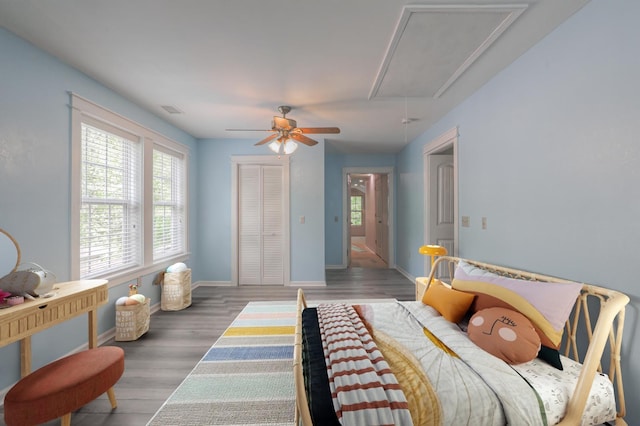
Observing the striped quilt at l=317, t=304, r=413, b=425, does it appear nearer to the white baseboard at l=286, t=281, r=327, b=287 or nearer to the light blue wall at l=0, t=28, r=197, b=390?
the light blue wall at l=0, t=28, r=197, b=390

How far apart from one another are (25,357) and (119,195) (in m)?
1.73

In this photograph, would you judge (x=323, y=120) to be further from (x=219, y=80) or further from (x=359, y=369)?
(x=359, y=369)

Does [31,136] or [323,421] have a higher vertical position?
[31,136]

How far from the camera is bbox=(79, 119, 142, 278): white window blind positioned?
2.65m

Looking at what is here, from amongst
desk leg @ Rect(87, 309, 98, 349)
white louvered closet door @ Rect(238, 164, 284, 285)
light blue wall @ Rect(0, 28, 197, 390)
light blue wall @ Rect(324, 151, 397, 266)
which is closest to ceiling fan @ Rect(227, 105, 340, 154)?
white louvered closet door @ Rect(238, 164, 284, 285)

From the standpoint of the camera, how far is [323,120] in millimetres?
3744

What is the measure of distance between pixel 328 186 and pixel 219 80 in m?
3.91

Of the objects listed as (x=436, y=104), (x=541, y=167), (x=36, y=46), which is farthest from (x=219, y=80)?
(x=541, y=167)

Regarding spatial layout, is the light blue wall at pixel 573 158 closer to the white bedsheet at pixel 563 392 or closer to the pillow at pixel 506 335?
the white bedsheet at pixel 563 392

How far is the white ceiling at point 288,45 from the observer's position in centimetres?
170

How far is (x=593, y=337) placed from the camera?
54.2 inches

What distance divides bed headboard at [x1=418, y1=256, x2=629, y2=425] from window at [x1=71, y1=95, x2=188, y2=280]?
3.73m

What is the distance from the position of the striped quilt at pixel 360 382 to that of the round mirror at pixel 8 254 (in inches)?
86.6

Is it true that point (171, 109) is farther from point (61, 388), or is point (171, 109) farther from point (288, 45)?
point (61, 388)
